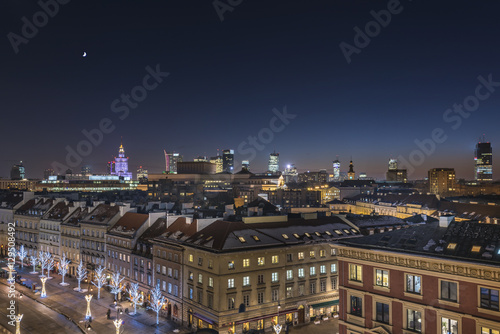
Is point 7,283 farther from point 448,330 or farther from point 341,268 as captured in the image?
point 448,330

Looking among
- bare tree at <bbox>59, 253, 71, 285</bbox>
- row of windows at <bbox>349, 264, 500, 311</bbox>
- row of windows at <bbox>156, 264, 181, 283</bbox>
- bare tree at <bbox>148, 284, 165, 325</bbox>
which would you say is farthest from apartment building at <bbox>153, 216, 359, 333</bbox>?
bare tree at <bbox>59, 253, 71, 285</bbox>

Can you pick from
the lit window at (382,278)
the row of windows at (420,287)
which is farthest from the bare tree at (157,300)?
the lit window at (382,278)

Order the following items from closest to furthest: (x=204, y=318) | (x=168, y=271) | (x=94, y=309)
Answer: (x=204, y=318)
(x=168, y=271)
(x=94, y=309)

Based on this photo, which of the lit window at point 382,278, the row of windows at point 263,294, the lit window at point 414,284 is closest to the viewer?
the lit window at point 414,284

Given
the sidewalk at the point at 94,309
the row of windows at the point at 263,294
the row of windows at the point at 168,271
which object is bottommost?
the sidewalk at the point at 94,309

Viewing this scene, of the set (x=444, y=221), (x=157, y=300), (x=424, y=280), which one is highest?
(x=444, y=221)

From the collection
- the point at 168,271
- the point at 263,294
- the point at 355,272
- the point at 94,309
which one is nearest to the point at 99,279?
the point at 94,309

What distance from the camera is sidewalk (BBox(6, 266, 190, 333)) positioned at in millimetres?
56866

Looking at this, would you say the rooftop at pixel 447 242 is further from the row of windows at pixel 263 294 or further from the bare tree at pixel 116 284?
the bare tree at pixel 116 284

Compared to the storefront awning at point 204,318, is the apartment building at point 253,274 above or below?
above

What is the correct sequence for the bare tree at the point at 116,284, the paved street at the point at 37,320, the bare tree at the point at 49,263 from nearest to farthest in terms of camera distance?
the paved street at the point at 37,320 → the bare tree at the point at 116,284 → the bare tree at the point at 49,263

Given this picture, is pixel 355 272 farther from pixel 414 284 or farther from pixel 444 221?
pixel 444 221

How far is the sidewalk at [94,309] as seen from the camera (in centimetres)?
5687

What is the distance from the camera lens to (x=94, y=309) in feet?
214
